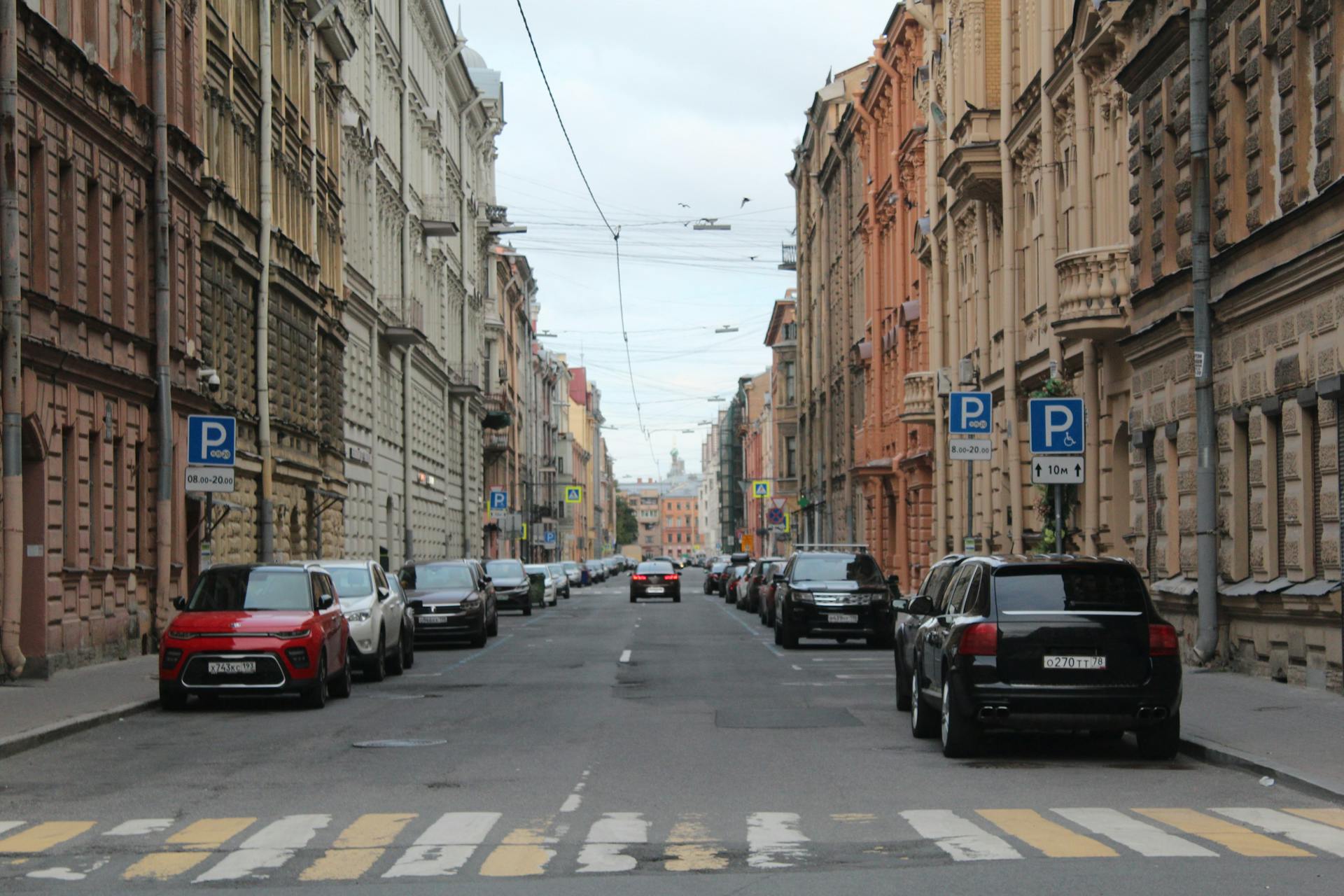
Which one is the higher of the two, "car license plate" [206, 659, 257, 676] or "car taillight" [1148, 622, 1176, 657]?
"car taillight" [1148, 622, 1176, 657]

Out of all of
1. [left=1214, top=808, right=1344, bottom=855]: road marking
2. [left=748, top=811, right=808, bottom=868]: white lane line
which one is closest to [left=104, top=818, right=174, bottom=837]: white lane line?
[left=748, top=811, right=808, bottom=868]: white lane line

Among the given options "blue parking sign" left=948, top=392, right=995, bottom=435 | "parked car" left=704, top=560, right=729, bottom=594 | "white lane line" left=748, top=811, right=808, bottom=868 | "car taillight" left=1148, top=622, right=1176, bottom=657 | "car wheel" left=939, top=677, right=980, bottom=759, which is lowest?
"parked car" left=704, top=560, right=729, bottom=594

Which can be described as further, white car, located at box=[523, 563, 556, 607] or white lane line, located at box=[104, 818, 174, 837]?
white car, located at box=[523, 563, 556, 607]

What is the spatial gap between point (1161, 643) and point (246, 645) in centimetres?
973

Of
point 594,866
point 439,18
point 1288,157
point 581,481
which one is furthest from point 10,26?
point 581,481

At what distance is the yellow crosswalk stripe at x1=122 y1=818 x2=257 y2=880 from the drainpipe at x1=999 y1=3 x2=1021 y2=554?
2525 centimetres

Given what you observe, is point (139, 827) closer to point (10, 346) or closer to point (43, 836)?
point (43, 836)

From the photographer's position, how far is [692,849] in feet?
32.3

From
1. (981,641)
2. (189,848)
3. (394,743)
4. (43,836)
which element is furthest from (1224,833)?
(394,743)

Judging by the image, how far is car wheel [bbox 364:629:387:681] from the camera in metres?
24.2

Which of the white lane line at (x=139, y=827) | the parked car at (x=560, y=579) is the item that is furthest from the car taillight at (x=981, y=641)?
the parked car at (x=560, y=579)

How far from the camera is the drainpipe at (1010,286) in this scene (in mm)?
34938

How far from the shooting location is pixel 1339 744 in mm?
14266

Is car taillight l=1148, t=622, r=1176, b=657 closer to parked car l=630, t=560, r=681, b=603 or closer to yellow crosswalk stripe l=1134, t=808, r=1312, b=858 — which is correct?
yellow crosswalk stripe l=1134, t=808, r=1312, b=858
